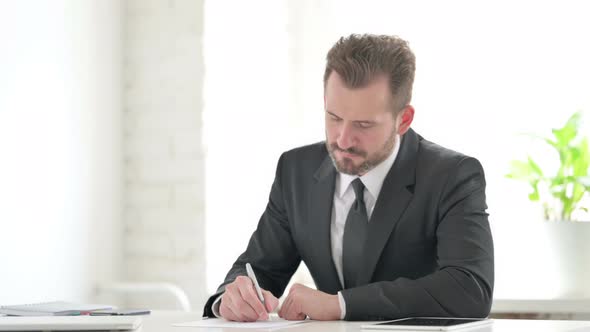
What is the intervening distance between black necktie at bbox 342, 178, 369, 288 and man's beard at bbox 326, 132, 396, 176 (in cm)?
6

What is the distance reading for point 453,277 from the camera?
6.70 feet

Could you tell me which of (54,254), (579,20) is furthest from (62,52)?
(579,20)

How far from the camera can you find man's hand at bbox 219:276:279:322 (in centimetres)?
195

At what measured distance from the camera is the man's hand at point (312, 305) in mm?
→ 1938

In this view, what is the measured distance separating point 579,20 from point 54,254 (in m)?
2.03

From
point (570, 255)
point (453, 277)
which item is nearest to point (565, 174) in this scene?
point (570, 255)

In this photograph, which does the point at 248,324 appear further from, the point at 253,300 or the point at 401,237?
the point at 401,237

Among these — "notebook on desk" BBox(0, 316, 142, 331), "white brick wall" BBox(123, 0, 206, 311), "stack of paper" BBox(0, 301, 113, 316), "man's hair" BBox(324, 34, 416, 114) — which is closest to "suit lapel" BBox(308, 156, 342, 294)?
"man's hair" BBox(324, 34, 416, 114)

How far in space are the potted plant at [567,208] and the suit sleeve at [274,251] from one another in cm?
102

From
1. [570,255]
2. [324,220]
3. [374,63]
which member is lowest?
[570,255]

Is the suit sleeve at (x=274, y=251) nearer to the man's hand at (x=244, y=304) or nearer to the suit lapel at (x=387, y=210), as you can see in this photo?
the suit lapel at (x=387, y=210)

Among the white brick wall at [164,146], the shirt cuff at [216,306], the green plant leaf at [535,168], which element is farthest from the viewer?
the white brick wall at [164,146]

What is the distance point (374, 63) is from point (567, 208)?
1173mm

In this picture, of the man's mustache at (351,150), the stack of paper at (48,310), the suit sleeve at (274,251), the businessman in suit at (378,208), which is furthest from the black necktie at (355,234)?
the stack of paper at (48,310)
